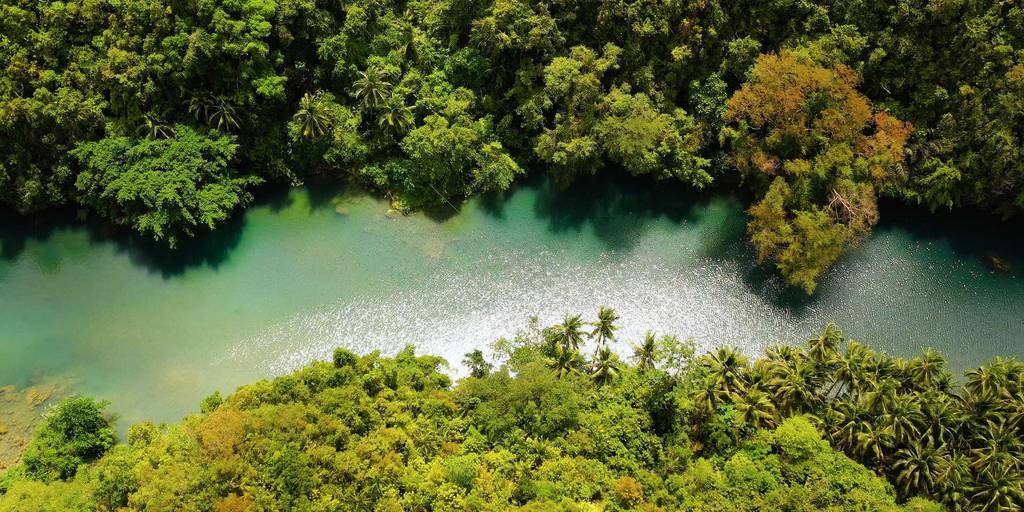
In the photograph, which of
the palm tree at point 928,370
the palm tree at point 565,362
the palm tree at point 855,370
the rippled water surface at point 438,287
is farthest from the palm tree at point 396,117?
the palm tree at point 928,370

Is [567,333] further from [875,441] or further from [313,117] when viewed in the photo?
[313,117]

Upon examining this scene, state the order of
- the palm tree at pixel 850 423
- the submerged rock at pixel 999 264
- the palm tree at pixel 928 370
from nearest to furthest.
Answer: the palm tree at pixel 850 423, the palm tree at pixel 928 370, the submerged rock at pixel 999 264

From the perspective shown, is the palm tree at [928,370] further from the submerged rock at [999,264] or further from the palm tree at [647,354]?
the submerged rock at [999,264]

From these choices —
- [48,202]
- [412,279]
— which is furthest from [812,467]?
[48,202]

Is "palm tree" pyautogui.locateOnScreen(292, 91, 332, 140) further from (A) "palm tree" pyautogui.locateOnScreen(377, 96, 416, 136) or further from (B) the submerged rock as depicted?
(B) the submerged rock

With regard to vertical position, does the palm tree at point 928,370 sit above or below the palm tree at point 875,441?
above

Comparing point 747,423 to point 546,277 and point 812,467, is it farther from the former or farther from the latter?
point 546,277

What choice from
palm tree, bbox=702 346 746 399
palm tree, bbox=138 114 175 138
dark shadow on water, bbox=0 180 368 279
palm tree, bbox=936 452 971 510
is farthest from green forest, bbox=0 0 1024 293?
palm tree, bbox=936 452 971 510

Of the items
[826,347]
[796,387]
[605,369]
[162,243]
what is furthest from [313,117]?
[826,347]
